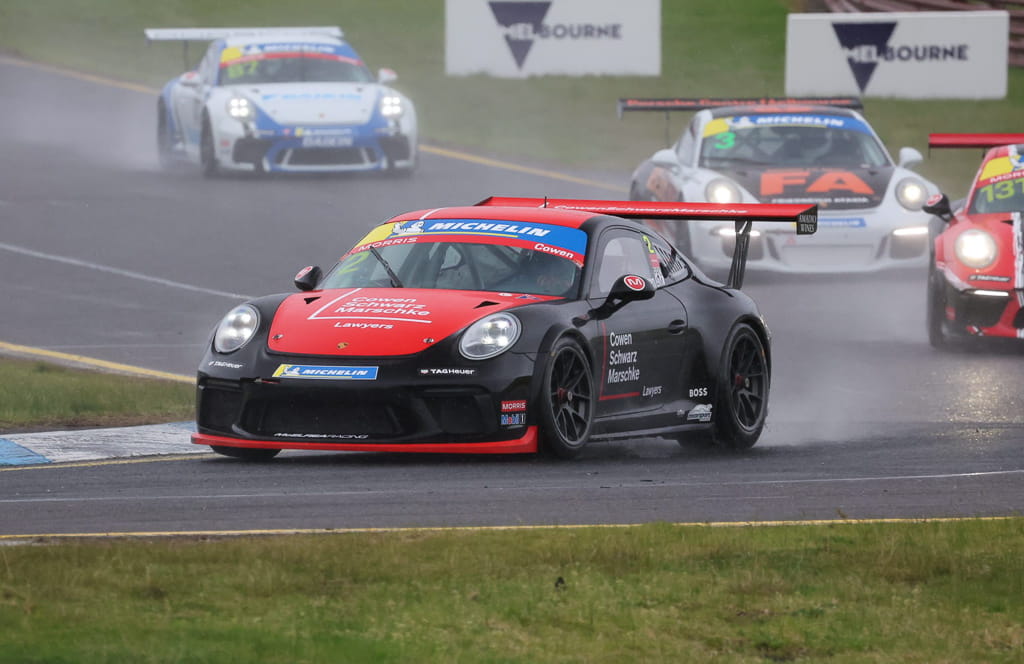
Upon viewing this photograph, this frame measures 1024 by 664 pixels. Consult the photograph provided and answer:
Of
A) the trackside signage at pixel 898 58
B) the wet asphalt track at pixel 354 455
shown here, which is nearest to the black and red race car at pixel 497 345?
the wet asphalt track at pixel 354 455

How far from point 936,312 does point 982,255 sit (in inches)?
24.6

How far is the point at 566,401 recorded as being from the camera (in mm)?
9352

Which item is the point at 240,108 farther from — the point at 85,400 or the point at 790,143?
the point at 85,400

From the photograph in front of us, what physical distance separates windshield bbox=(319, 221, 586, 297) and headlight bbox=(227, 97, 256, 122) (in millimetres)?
11267

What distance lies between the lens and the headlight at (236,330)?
9359 millimetres

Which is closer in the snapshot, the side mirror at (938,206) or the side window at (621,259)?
the side window at (621,259)

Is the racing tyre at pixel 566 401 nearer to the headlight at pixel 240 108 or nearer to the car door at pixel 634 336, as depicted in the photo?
the car door at pixel 634 336

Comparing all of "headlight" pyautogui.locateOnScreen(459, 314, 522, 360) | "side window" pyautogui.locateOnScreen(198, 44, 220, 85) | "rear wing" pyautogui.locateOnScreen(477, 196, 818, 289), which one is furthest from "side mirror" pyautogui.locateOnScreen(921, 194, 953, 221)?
"side window" pyautogui.locateOnScreen(198, 44, 220, 85)

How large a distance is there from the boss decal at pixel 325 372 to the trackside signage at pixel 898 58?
17848 millimetres

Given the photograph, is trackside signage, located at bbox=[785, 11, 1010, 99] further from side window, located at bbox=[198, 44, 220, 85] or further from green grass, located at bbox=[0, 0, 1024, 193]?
side window, located at bbox=[198, 44, 220, 85]

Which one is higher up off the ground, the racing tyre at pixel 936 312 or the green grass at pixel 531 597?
the green grass at pixel 531 597

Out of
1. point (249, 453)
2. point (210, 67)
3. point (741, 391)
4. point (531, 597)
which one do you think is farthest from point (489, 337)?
point (210, 67)

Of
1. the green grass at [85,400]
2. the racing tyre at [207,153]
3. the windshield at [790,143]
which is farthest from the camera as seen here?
the racing tyre at [207,153]

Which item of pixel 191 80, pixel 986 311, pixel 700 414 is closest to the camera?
Answer: pixel 700 414
